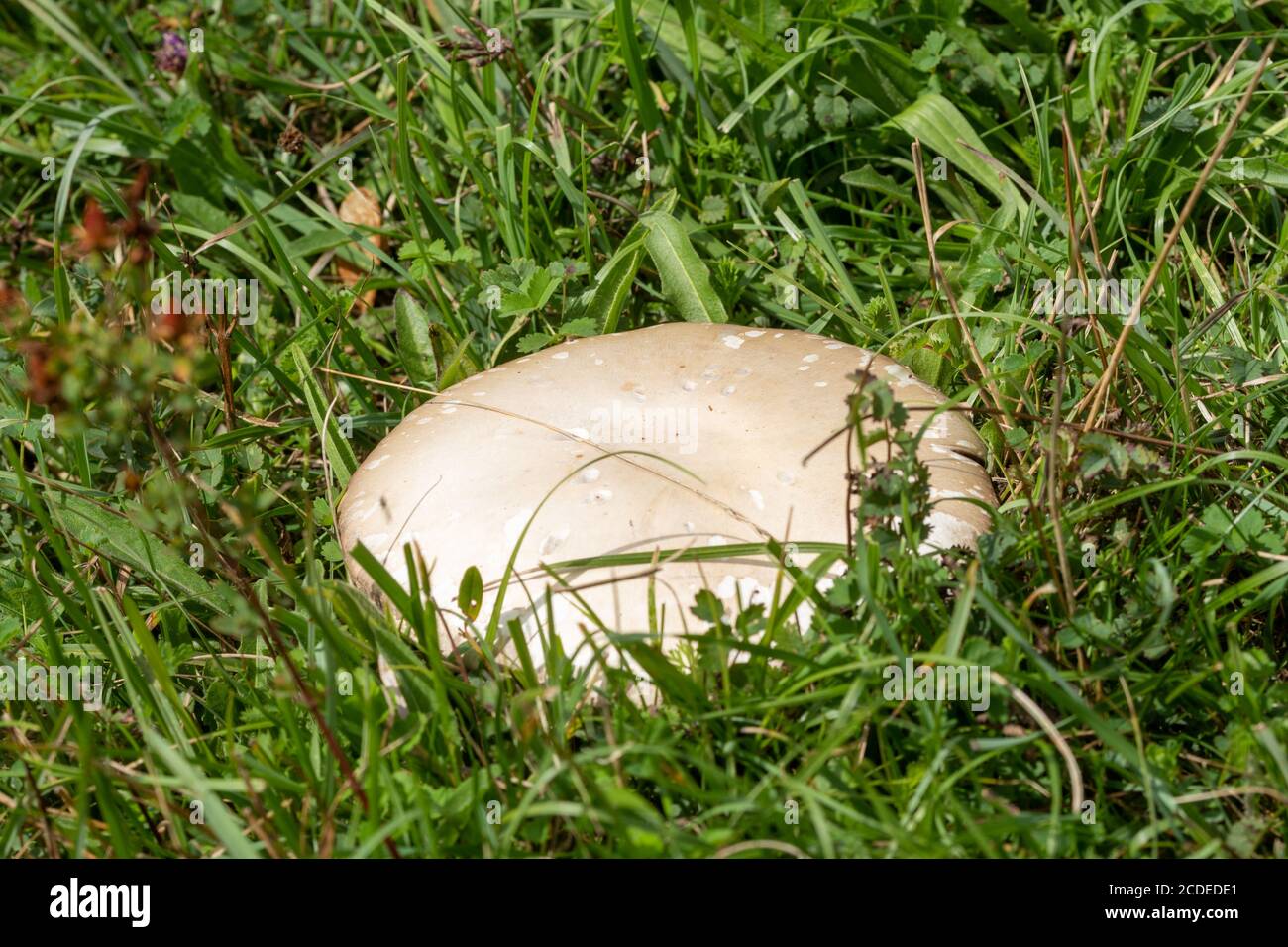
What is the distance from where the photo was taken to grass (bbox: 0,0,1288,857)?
181 cm

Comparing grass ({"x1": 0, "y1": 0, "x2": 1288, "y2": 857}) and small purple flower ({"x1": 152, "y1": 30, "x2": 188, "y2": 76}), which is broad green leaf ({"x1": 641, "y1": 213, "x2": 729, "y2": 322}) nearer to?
grass ({"x1": 0, "y1": 0, "x2": 1288, "y2": 857})

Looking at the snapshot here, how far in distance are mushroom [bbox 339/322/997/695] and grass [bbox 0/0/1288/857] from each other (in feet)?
0.41

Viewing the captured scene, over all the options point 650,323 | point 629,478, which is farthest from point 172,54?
point 629,478

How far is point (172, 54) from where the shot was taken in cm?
371

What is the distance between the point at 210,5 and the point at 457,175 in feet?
4.09

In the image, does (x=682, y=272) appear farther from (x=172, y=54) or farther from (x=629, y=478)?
(x=172, y=54)

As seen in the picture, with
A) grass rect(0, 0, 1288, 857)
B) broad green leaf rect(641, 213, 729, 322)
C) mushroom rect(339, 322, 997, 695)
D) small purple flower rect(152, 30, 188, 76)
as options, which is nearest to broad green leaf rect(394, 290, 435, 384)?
grass rect(0, 0, 1288, 857)

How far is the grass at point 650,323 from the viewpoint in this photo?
181 centimetres

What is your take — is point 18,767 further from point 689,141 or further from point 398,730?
point 689,141

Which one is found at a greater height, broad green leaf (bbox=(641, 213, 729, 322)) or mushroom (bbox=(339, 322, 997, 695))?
broad green leaf (bbox=(641, 213, 729, 322))

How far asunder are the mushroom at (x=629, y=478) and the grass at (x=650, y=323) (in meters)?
0.12

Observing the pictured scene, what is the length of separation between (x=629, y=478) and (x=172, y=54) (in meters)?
2.57
